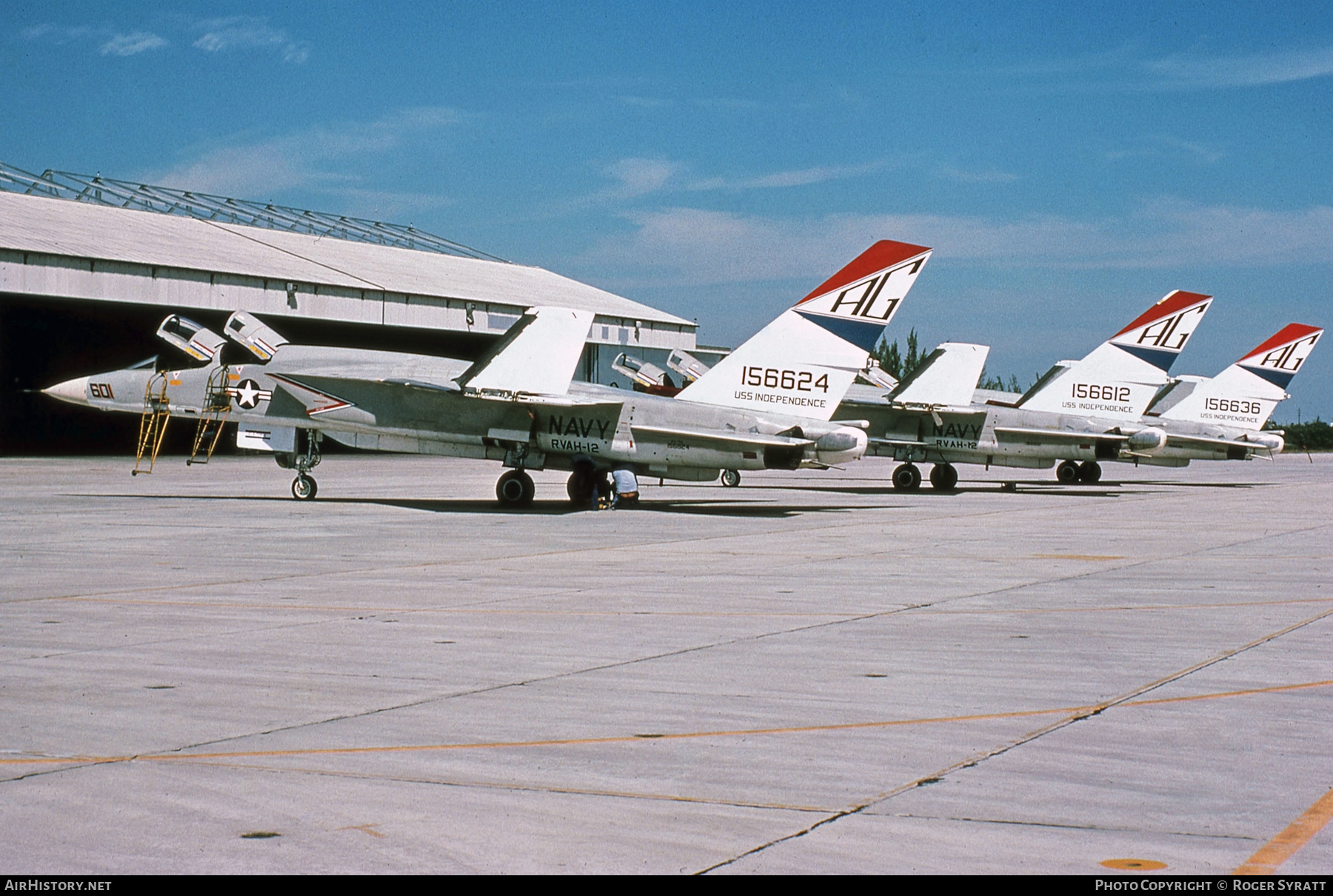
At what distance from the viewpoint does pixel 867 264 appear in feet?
82.1

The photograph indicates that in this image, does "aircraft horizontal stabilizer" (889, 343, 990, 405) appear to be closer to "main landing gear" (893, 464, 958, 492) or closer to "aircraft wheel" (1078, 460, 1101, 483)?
"main landing gear" (893, 464, 958, 492)

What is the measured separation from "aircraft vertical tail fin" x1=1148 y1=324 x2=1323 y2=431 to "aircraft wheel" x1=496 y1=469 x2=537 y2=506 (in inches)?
955

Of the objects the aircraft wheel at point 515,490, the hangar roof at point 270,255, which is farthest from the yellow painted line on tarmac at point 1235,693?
the hangar roof at point 270,255

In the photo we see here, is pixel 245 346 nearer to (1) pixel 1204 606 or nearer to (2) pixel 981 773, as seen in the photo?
(1) pixel 1204 606

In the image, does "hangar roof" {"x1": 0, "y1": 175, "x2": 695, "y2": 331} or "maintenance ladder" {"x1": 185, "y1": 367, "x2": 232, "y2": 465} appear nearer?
"maintenance ladder" {"x1": 185, "y1": 367, "x2": 232, "y2": 465}

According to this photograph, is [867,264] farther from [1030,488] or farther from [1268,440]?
[1268,440]

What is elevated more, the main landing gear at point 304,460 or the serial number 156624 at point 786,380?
the serial number 156624 at point 786,380

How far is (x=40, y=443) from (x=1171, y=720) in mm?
58421

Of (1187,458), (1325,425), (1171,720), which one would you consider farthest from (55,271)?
(1325,425)

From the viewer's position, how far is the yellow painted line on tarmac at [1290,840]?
16.3ft

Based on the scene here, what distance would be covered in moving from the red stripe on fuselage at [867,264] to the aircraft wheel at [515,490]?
6.46m

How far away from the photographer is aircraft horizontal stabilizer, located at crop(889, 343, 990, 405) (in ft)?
114

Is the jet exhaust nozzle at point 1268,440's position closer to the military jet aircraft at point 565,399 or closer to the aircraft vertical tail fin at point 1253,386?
the aircraft vertical tail fin at point 1253,386

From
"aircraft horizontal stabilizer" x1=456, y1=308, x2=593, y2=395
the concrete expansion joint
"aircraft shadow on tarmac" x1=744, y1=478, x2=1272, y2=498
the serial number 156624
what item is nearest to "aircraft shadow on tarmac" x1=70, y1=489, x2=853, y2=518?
"aircraft horizontal stabilizer" x1=456, y1=308, x2=593, y2=395
